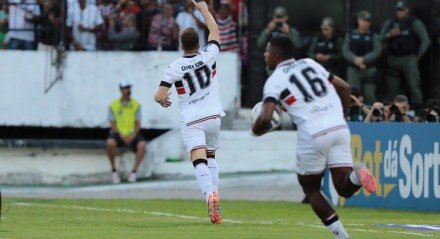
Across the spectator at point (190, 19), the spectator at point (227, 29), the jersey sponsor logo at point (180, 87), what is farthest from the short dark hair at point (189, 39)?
the spectator at point (190, 19)

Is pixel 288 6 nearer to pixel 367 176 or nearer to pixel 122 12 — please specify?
pixel 122 12

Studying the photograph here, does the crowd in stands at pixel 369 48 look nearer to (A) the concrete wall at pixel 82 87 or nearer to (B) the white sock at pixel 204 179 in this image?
(A) the concrete wall at pixel 82 87

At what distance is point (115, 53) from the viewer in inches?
1077

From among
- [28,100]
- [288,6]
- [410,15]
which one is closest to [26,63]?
[28,100]

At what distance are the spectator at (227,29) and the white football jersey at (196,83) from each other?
10.4 meters

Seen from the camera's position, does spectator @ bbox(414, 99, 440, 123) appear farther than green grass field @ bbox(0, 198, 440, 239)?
Yes

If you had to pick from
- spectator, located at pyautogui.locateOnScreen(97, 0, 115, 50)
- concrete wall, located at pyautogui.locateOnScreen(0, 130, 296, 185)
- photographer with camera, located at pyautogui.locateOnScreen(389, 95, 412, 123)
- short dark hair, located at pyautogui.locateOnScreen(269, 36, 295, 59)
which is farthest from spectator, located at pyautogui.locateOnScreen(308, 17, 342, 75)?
short dark hair, located at pyautogui.locateOnScreen(269, 36, 295, 59)

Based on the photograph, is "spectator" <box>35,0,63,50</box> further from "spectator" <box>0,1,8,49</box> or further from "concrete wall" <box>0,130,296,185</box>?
"concrete wall" <box>0,130,296,185</box>

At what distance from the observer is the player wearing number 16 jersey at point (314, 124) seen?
38.6 ft

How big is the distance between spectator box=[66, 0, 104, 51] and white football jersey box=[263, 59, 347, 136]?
52.0 feet

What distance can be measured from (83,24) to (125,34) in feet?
3.08

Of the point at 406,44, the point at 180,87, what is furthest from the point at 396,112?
the point at 180,87

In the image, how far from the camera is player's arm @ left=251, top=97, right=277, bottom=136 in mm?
11531

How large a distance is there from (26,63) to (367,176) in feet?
56.7
